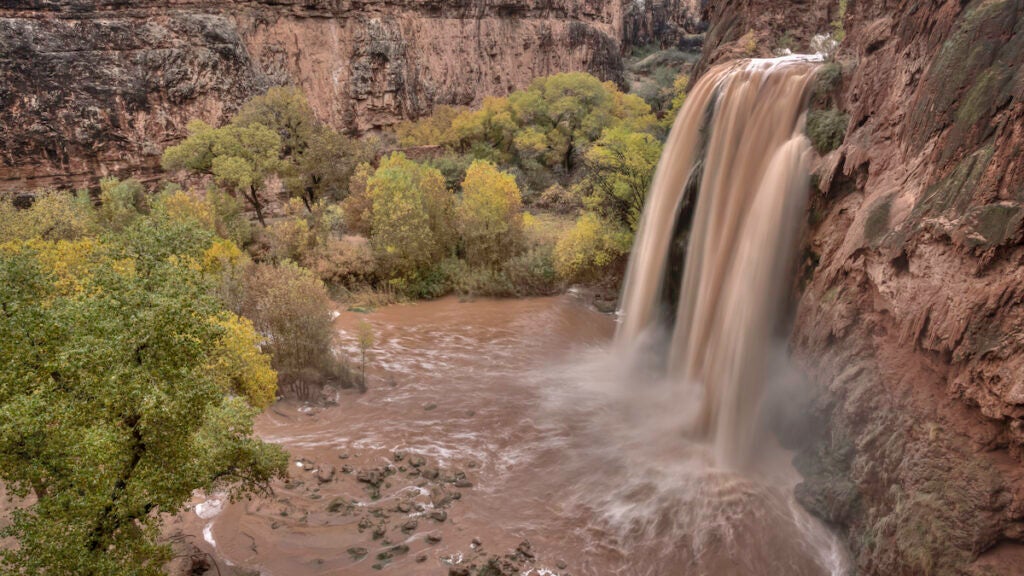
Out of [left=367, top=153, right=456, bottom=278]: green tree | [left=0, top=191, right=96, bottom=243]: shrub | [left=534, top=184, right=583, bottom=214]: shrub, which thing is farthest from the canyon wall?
[left=0, top=191, right=96, bottom=243]: shrub

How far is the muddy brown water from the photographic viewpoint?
920cm

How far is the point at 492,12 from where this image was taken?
53875 mm

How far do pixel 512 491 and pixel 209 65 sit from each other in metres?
40.3

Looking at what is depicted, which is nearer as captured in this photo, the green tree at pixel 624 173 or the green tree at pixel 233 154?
the green tree at pixel 624 173

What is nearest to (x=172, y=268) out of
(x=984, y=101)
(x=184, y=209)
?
(x=984, y=101)

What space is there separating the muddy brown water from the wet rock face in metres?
31.8

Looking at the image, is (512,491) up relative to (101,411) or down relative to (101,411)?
down

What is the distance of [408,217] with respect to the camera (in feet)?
81.5

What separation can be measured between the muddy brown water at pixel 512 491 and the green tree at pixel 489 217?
30.7 feet

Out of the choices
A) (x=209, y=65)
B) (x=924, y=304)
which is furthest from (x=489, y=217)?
(x=209, y=65)

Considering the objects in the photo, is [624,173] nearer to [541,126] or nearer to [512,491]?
[512,491]

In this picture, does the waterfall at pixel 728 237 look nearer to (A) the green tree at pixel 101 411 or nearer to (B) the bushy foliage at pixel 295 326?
(B) the bushy foliage at pixel 295 326

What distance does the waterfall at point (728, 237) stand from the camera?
493 inches

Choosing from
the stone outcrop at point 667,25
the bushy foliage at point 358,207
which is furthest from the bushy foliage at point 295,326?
the stone outcrop at point 667,25
